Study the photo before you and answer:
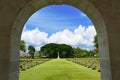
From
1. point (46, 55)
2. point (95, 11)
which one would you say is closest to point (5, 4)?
point (95, 11)

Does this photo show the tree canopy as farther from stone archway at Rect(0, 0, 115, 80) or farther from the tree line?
stone archway at Rect(0, 0, 115, 80)

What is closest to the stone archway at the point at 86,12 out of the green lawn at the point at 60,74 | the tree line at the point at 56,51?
the green lawn at the point at 60,74

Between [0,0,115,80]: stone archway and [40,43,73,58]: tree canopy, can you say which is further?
[40,43,73,58]: tree canopy

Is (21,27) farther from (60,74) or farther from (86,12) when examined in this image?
(60,74)

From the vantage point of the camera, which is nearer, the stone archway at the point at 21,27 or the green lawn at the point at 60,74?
the stone archway at the point at 21,27

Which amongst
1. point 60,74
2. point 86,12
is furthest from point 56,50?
point 86,12

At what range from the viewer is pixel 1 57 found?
4.18 metres

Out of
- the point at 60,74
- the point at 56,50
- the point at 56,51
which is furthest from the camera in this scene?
the point at 56,50

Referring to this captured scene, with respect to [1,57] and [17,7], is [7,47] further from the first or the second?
[17,7]

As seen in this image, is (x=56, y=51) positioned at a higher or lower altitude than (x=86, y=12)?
higher

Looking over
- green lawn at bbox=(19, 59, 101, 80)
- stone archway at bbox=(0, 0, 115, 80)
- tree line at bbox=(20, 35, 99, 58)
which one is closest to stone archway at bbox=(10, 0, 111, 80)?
stone archway at bbox=(0, 0, 115, 80)

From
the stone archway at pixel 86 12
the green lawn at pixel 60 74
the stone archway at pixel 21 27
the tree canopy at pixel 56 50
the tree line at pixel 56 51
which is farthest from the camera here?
the tree line at pixel 56 51

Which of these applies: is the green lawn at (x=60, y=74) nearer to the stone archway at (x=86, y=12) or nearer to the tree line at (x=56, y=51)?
the stone archway at (x=86, y=12)

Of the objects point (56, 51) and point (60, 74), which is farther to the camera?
point (56, 51)
